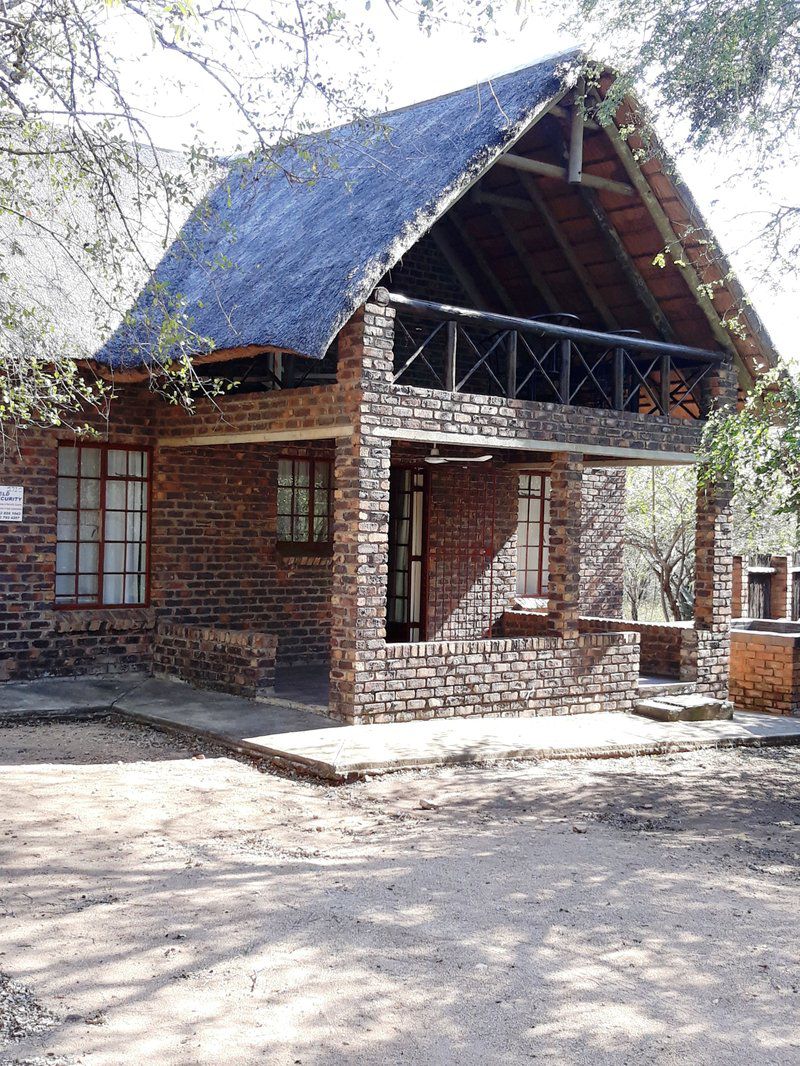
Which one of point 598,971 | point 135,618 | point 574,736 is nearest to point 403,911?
point 598,971

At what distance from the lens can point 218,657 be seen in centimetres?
1161

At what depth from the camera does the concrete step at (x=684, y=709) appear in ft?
39.1

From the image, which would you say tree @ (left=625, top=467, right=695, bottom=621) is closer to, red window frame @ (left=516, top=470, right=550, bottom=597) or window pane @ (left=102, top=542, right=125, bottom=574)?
red window frame @ (left=516, top=470, right=550, bottom=597)

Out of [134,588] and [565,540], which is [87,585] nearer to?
[134,588]

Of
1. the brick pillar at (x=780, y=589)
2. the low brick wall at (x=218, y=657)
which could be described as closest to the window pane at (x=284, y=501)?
the low brick wall at (x=218, y=657)

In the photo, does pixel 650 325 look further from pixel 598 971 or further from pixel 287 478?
pixel 598 971

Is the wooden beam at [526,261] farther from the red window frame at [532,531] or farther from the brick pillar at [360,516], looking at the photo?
the brick pillar at [360,516]

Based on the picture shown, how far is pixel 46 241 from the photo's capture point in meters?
12.2

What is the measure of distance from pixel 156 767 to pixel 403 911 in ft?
12.4

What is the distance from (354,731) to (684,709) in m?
4.05

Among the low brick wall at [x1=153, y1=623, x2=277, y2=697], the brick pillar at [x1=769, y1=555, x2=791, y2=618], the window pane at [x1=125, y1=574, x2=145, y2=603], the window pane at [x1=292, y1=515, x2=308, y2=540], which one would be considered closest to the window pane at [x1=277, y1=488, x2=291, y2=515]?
the window pane at [x1=292, y1=515, x2=308, y2=540]

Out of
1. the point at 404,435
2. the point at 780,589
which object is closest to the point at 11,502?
the point at 404,435

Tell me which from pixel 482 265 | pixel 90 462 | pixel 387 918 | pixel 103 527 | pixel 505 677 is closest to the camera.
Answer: pixel 387 918

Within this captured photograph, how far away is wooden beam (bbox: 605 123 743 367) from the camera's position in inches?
467
